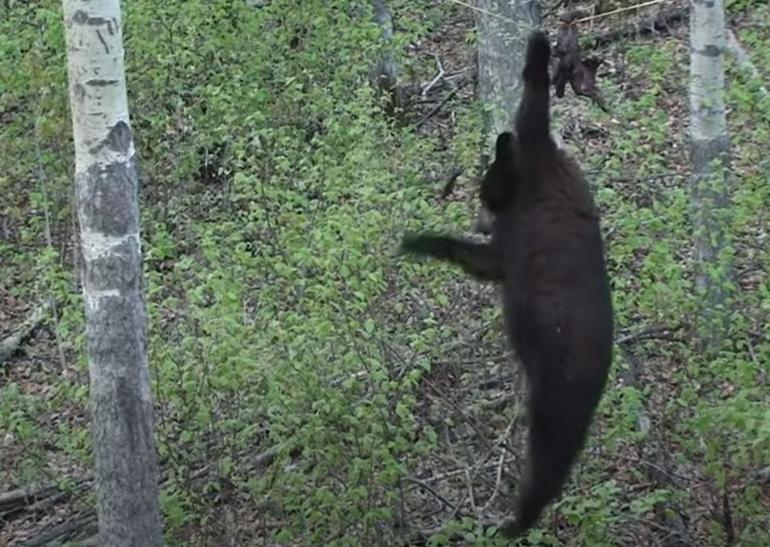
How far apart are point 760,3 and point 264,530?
7777 mm

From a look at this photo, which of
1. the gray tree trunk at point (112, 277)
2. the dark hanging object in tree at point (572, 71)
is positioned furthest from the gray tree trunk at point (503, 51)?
the gray tree trunk at point (112, 277)

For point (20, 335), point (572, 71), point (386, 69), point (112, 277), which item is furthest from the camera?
point (386, 69)

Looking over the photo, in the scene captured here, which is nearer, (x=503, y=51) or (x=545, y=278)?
(x=545, y=278)

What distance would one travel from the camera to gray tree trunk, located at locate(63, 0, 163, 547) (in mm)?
6344

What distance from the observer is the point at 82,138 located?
6.41 meters

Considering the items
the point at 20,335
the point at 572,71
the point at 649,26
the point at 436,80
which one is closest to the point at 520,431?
the point at 572,71

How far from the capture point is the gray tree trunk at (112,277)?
634 cm

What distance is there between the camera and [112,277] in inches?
256

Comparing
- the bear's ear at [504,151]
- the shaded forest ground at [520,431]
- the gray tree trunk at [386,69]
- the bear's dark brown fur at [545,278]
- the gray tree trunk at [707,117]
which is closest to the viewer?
the bear's dark brown fur at [545,278]

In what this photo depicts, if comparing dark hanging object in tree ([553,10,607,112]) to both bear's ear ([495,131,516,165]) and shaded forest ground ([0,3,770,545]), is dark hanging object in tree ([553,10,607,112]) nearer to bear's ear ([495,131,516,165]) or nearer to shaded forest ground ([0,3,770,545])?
shaded forest ground ([0,3,770,545])

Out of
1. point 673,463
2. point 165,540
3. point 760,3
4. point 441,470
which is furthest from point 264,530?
point 760,3

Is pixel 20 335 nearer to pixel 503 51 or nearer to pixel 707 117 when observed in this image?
pixel 503 51

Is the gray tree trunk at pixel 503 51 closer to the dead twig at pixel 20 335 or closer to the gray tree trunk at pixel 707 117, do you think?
the gray tree trunk at pixel 707 117

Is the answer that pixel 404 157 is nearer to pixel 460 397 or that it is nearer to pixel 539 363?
pixel 460 397
